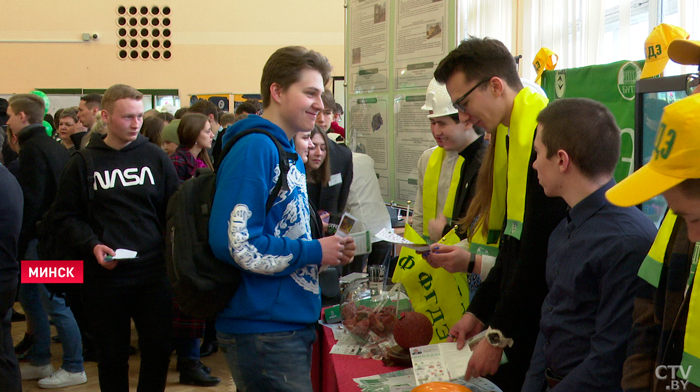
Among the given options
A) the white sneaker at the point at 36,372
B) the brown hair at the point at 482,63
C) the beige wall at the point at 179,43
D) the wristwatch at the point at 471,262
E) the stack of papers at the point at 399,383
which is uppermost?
the beige wall at the point at 179,43

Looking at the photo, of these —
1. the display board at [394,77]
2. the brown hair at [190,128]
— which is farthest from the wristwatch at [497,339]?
the brown hair at [190,128]

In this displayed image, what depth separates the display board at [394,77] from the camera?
3.57 m

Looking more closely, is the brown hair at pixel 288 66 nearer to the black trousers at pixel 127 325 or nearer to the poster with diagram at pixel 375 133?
the black trousers at pixel 127 325

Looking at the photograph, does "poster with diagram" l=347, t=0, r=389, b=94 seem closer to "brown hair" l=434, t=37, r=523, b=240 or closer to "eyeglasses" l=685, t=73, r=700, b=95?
"brown hair" l=434, t=37, r=523, b=240

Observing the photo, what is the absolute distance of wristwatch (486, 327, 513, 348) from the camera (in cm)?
155

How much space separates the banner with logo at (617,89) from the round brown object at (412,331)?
3.43ft

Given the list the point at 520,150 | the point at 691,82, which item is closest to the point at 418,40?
the point at 520,150

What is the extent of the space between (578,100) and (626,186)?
441 mm

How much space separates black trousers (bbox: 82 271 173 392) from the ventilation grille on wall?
966 centimetres

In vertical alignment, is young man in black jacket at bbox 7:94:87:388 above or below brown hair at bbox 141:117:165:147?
below

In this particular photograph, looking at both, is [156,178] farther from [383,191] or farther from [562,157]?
[562,157]

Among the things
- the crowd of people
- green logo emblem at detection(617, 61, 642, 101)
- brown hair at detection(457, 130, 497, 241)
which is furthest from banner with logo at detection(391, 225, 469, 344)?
green logo emblem at detection(617, 61, 642, 101)

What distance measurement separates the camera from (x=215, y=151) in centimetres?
195

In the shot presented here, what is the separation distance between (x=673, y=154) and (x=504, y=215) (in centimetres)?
97
